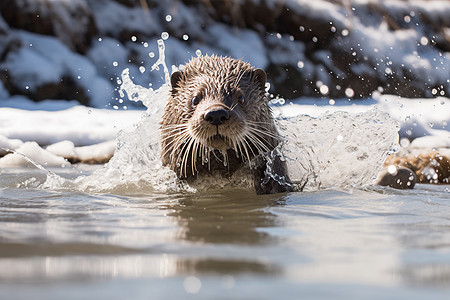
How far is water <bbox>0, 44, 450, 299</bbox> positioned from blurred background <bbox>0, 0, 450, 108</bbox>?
6.54 m

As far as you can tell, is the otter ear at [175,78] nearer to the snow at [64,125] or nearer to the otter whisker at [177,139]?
the otter whisker at [177,139]

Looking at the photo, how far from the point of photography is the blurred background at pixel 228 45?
11.0m

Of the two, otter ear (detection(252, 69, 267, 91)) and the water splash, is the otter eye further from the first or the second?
the water splash

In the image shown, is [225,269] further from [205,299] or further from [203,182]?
[203,182]

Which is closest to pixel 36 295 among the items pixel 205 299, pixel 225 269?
pixel 205 299

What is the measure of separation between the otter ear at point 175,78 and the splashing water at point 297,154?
1.29ft

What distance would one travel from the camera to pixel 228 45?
1260cm

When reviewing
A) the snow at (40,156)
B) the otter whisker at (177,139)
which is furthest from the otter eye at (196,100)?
the snow at (40,156)

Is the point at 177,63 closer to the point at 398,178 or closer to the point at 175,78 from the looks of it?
the point at 175,78

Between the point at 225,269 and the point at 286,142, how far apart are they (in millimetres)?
2909

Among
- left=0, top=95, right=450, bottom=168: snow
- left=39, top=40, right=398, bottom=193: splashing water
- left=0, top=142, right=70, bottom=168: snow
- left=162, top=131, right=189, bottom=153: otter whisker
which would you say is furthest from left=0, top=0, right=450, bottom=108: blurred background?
left=162, top=131, right=189, bottom=153: otter whisker

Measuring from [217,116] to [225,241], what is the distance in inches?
60.0

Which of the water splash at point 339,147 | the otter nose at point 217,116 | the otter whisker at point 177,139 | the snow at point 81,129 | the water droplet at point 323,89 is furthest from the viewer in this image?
the water droplet at point 323,89

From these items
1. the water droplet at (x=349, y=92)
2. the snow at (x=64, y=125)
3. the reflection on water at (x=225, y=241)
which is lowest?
the reflection on water at (x=225, y=241)
